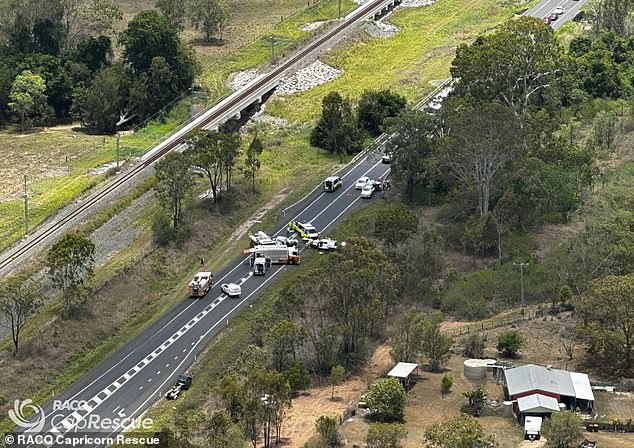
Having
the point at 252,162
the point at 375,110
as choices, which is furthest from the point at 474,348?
the point at 375,110

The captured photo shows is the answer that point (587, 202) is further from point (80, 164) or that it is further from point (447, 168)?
point (80, 164)

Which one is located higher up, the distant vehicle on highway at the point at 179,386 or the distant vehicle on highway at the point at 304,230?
the distant vehicle on highway at the point at 179,386

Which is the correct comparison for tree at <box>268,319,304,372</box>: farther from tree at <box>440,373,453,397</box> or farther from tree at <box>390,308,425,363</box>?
tree at <box>440,373,453,397</box>

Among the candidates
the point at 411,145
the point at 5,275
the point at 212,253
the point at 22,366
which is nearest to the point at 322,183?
the point at 411,145

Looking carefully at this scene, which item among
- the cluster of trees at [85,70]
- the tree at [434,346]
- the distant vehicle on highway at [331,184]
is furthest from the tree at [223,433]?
the cluster of trees at [85,70]

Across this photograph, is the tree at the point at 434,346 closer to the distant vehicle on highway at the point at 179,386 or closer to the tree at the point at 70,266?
the distant vehicle on highway at the point at 179,386

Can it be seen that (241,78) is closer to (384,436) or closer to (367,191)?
(367,191)
